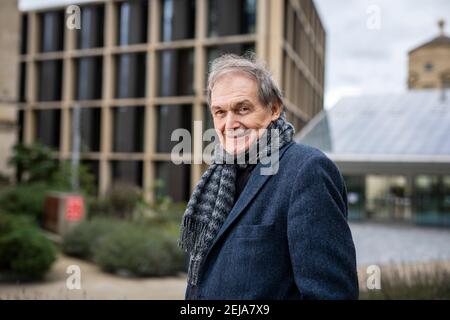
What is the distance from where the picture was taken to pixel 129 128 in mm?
27109

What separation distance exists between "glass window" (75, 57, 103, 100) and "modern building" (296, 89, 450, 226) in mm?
12880

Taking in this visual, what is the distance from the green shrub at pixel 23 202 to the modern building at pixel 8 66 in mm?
3876

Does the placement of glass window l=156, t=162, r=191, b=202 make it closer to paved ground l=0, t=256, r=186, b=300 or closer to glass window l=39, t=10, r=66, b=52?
glass window l=39, t=10, r=66, b=52

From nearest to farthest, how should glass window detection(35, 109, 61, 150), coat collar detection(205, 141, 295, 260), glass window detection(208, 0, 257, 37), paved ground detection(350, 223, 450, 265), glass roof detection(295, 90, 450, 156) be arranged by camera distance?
coat collar detection(205, 141, 295, 260) < paved ground detection(350, 223, 450, 265) < glass roof detection(295, 90, 450, 156) < glass window detection(208, 0, 257, 37) < glass window detection(35, 109, 61, 150)

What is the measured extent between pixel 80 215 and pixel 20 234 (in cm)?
434

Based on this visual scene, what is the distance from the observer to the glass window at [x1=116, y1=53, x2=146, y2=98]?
27.0 m

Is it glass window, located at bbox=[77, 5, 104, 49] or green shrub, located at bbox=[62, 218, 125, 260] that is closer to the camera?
green shrub, located at bbox=[62, 218, 125, 260]

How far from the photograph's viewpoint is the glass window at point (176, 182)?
84.6 feet

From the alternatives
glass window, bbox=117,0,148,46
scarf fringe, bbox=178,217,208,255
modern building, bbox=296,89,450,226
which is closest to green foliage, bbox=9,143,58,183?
glass window, bbox=117,0,148,46

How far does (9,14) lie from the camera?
18.7 m

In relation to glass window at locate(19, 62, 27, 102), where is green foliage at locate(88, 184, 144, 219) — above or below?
below

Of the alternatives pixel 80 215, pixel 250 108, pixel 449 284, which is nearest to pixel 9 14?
pixel 80 215

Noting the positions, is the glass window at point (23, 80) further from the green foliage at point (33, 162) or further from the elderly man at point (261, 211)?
the elderly man at point (261, 211)

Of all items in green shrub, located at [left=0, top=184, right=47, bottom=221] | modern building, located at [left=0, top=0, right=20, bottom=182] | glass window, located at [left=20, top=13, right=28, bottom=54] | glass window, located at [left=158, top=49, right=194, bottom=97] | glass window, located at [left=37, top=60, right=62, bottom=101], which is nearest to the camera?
green shrub, located at [left=0, top=184, right=47, bottom=221]
